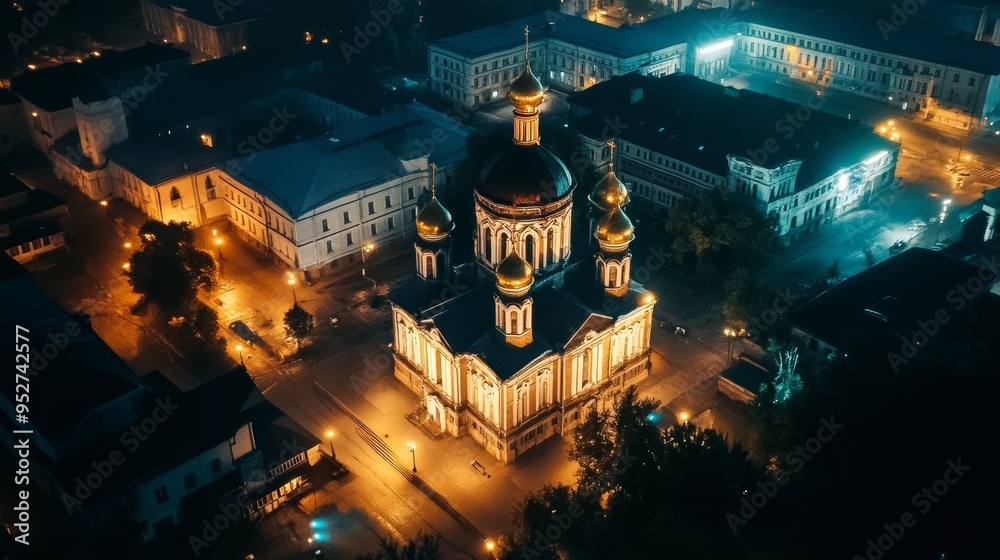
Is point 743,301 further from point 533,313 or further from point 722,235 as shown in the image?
point 533,313

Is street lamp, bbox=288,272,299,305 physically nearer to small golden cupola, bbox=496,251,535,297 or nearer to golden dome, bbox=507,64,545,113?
small golden cupola, bbox=496,251,535,297

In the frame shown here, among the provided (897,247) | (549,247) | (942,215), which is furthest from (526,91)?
(942,215)

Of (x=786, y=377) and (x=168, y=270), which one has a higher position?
(x=168, y=270)

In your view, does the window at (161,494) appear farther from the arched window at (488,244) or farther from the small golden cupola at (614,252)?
the small golden cupola at (614,252)

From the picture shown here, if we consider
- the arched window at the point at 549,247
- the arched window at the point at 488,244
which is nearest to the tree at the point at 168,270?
the arched window at the point at 488,244

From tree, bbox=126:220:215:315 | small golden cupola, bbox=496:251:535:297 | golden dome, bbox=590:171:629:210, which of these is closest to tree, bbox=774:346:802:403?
golden dome, bbox=590:171:629:210

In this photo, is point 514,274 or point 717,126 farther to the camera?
point 717,126
